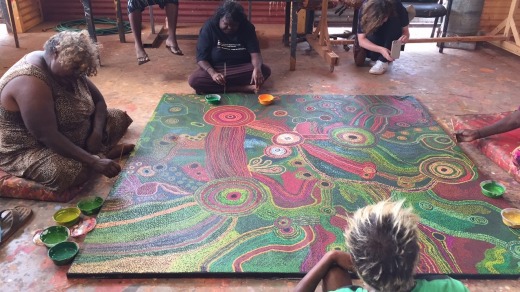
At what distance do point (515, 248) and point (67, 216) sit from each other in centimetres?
229

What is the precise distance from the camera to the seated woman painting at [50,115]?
2.27m

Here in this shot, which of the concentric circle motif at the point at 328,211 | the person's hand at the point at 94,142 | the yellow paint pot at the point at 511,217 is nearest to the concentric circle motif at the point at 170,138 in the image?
the person's hand at the point at 94,142

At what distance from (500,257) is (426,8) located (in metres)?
3.81

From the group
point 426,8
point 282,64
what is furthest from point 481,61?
point 282,64

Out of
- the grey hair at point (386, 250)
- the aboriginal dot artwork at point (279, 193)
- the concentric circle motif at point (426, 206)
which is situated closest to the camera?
the grey hair at point (386, 250)

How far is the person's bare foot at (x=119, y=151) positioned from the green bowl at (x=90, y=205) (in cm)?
47

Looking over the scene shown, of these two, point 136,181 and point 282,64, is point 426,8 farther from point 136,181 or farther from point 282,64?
point 136,181

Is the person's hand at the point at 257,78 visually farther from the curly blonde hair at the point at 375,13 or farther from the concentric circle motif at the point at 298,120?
the curly blonde hair at the point at 375,13

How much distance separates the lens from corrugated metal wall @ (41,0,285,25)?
6.35 meters

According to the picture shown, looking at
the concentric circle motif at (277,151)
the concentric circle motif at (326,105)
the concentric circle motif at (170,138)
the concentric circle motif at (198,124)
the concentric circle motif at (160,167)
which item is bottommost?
the concentric circle motif at (160,167)

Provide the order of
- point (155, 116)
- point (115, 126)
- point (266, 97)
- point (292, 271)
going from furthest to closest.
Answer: point (266, 97), point (155, 116), point (115, 126), point (292, 271)

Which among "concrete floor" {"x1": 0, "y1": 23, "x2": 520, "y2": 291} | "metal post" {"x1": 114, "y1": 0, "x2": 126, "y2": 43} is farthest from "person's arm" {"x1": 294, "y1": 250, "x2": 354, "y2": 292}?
"metal post" {"x1": 114, "y1": 0, "x2": 126, "y2": 43}

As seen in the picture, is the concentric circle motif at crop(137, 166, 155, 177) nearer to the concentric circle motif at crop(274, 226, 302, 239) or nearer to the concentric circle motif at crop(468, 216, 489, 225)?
the concentric circle motif at crop(274, 226, 302, 239)

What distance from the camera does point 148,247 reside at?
2.07m
